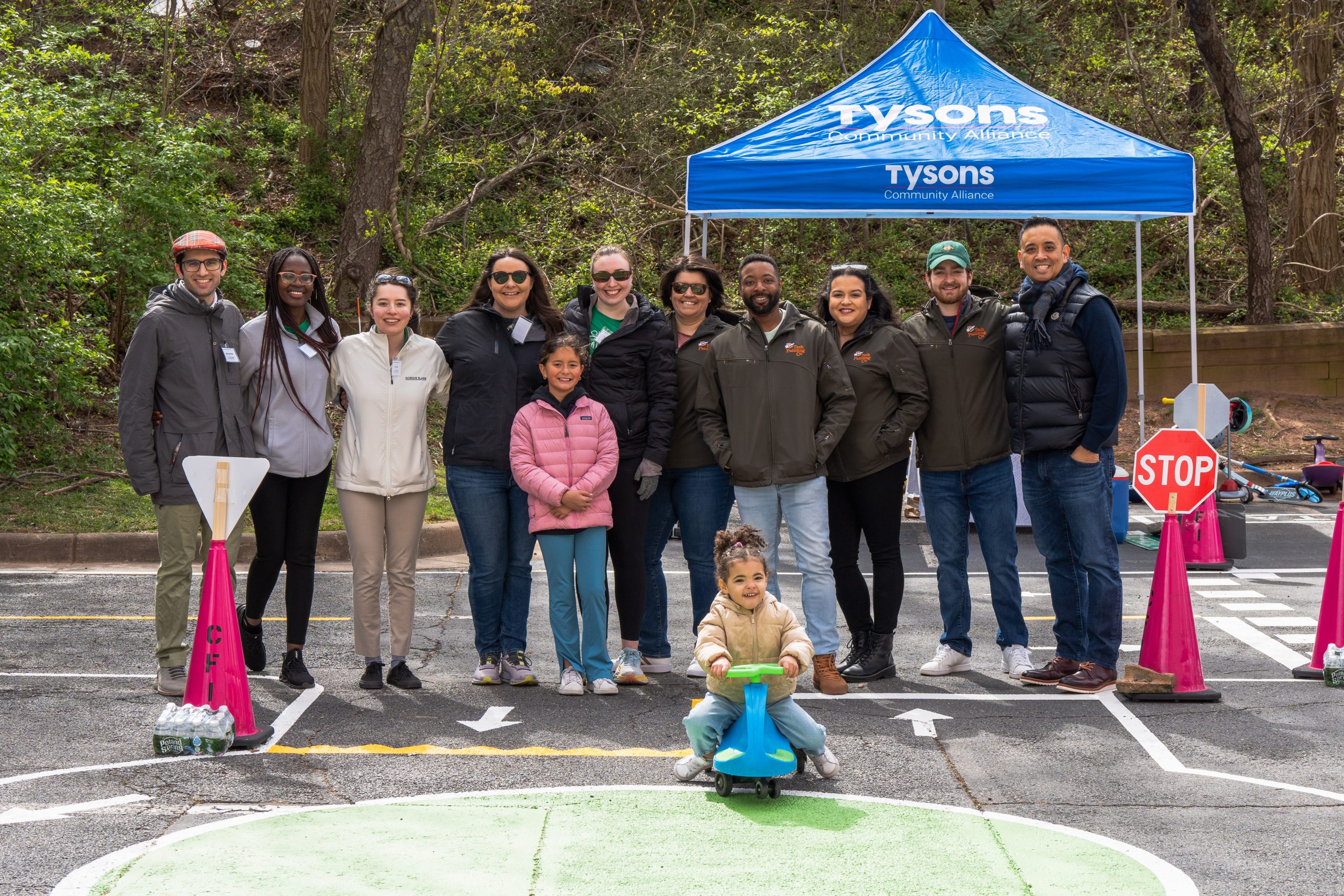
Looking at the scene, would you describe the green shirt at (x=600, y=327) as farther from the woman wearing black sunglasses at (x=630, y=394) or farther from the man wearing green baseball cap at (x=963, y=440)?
the man wearing green baseball cap at (x=963, y=440)

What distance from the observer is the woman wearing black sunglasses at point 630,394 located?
6414 millimetres

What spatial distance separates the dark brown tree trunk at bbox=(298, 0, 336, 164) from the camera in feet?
63.6

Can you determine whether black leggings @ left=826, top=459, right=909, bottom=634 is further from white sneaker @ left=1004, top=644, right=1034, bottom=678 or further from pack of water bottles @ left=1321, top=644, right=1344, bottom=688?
pack of water bottles @ left=1321, top=644, right=1344, bottom=688

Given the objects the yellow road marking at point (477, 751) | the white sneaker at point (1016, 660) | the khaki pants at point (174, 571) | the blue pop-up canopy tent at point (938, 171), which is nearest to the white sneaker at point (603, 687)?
the yellow road marking at point (477, 751)

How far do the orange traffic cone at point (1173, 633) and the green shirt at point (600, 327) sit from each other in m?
2.78

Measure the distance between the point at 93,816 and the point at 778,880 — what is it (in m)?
2.34

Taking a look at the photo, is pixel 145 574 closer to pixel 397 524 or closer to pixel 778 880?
pixel 397 524

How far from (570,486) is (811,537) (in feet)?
3.87

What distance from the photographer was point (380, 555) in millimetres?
6406

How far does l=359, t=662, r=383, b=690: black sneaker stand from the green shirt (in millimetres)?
1868

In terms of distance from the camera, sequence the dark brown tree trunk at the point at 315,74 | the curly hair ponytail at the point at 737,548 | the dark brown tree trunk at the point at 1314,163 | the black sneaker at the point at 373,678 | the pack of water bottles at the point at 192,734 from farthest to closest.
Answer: the dark brown tree trunk at the point at 315,74, the dark brown tree trunk at the point at 1314,163, the black sneaker at the point at 373,678, the pack of water bottles at the point at 192,734, the curly hair ponytail at the point at 737,548

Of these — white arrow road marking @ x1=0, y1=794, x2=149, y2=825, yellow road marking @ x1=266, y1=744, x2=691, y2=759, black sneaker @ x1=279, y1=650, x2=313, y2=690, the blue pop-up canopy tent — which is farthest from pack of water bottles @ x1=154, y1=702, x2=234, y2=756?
the blue pop-up canopy tent

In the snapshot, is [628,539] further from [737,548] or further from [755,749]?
[755,749]

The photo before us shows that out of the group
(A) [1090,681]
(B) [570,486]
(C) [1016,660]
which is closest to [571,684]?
(B) [570,486]
